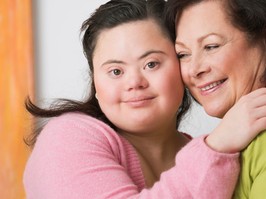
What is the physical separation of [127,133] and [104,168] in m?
0.25

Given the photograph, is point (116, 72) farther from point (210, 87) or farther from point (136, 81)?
point (210, 87)

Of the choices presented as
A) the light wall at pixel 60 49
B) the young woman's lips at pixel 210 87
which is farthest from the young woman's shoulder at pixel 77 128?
the light wall at pixel 60 49

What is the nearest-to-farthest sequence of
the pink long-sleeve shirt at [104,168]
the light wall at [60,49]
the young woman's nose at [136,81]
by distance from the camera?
the pink long-sleeve shirt at [104,168]
the young woman's nose at [136,81]
the light wall at [60,49]

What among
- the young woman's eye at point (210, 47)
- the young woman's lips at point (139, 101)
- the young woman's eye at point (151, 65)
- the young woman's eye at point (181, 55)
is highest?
the young woman's eye at point (210, 47)

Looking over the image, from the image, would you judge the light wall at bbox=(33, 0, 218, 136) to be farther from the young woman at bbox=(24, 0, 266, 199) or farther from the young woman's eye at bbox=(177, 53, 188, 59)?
the young woman's eye at bbox=(177, 53, 188, 59)

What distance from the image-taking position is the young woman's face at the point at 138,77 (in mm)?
1278

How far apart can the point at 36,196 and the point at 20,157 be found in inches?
31.5

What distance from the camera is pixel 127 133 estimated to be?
4.58 ft

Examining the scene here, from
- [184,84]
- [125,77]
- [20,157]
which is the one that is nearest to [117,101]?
[125,77]

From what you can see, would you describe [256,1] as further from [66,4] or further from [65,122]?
[66,4]

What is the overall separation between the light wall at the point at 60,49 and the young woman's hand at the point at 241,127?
3.59ft

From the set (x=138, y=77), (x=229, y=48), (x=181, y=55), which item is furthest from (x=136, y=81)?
(x=229, y=48)

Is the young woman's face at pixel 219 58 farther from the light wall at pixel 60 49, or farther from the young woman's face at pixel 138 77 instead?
the light wall at pixel 60 49

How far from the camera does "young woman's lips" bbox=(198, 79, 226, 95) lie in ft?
3.87
